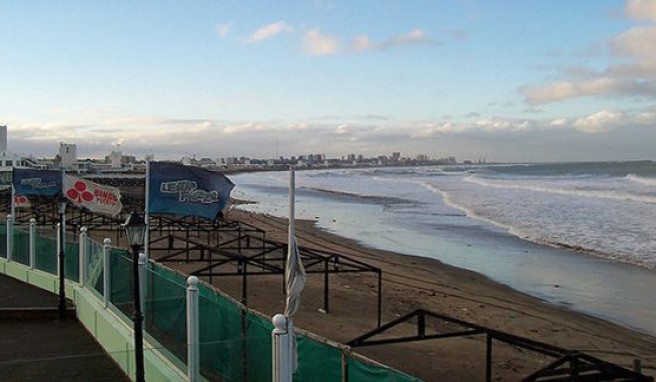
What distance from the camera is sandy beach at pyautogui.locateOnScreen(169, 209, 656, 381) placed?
12719 mm

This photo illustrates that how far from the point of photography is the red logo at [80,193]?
16.7 meters

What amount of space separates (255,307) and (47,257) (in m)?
5.46

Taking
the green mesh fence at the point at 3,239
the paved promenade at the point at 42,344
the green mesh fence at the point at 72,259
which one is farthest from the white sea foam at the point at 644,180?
the paved promenade at the point at 42,344

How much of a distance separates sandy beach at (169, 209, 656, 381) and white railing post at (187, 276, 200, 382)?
15.1 feet

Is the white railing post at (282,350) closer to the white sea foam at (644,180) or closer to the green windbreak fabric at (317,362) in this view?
the green windbreak fabric at (317,362)

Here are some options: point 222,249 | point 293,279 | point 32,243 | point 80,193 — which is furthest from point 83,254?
point 293,279

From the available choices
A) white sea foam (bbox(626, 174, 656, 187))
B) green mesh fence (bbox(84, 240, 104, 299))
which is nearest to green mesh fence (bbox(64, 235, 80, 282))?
green mesh fence (bbox(84, 240, 104, 299))

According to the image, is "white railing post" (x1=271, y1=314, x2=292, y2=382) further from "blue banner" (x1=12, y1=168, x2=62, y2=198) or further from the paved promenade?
"blue banner" (x1=12, y1=168, x2=62, y2=198)

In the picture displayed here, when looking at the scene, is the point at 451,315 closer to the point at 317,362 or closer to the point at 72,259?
the point at 72,259

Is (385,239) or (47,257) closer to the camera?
(47,257)

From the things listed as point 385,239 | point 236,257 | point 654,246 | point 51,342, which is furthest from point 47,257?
point 654,246

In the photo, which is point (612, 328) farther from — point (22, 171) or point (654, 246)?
point (22, 171)

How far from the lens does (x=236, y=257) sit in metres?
13.9

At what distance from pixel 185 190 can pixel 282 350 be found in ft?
23.1
